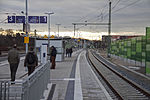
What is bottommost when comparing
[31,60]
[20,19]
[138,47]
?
[31,60]

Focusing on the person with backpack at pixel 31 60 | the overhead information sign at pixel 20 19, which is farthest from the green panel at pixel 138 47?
the person with backpack at pixel 31 60

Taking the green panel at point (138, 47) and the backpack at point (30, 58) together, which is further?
the green panel at point (138, 47)

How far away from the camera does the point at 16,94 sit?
5.20 m

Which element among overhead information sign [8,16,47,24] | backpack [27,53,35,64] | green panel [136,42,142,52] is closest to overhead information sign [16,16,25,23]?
overhead information sign [8,16,47,24]

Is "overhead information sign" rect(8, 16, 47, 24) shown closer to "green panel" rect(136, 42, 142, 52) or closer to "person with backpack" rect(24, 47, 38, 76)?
"green panel" rect(136, 42, 142, 52)

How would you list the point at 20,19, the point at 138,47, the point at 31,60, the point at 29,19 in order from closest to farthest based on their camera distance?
the point at 31,60, the point at 20,19, the point at 29,19, the point at 138,47

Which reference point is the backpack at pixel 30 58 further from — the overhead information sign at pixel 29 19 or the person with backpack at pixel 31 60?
the overhead information sign at pixel 29 19

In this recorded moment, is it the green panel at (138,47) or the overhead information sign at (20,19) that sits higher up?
the overhead information sign at (20,19)

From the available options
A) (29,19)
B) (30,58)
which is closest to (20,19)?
(29,19)

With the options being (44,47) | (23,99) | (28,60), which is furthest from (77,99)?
(44,47)

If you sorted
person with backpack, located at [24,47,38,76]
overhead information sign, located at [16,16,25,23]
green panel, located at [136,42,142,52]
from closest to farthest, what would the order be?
1. person with backpack, located at [24,47,38,76]
2. overhead information sign, located at [16,16,25,23]
3. green panel, located at [136,42,142,52]

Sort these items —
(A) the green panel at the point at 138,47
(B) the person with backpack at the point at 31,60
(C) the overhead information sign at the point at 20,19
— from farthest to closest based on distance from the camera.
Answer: (A) the green panel at the point at 138,47 < (C) the overhead information sign at the point at 20,19 < (B) the person with backpack at the point at 31,60

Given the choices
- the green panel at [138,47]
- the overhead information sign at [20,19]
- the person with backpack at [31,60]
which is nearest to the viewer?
the person with backpack at [31,60]

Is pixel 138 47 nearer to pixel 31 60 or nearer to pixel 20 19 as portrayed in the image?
pixel 20 19
